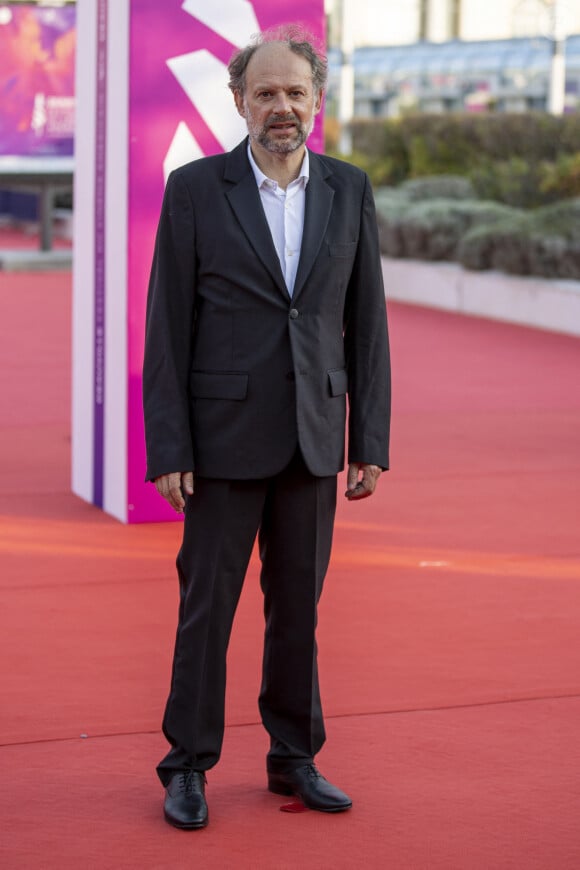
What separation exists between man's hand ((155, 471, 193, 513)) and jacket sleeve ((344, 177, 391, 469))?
431 mm

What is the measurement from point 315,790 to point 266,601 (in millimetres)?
491

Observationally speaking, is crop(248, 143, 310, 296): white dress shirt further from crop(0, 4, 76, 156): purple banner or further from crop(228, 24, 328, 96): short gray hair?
crop(0, 4, 76, 156): purple banner

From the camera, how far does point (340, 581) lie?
6480mm

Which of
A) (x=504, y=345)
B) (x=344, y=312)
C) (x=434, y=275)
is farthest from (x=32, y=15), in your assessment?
(x=344, y=312)

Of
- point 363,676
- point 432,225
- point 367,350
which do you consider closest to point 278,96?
point 367,350

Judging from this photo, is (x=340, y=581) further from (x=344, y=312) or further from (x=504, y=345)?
(x=504, y=345)

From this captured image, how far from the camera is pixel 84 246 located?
773 centimetres

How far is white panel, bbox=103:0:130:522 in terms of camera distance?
718 centimetres

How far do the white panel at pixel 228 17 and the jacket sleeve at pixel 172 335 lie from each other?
3.52 m

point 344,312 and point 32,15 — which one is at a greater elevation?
point 32,15

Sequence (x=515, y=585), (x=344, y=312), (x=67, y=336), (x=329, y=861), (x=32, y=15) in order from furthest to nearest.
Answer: (x=32, y=15) → (x=67, y=336) → (x=515, y=585) → (x=344, y=312) → (x=329, y=861)

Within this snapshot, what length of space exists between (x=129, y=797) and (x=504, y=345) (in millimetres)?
10474

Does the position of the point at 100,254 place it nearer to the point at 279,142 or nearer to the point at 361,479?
the point at 361,479

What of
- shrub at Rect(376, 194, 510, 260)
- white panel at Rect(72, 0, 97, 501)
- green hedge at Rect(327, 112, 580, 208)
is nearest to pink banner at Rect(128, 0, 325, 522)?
white panel at Rect(72, 0, 97, 501)
